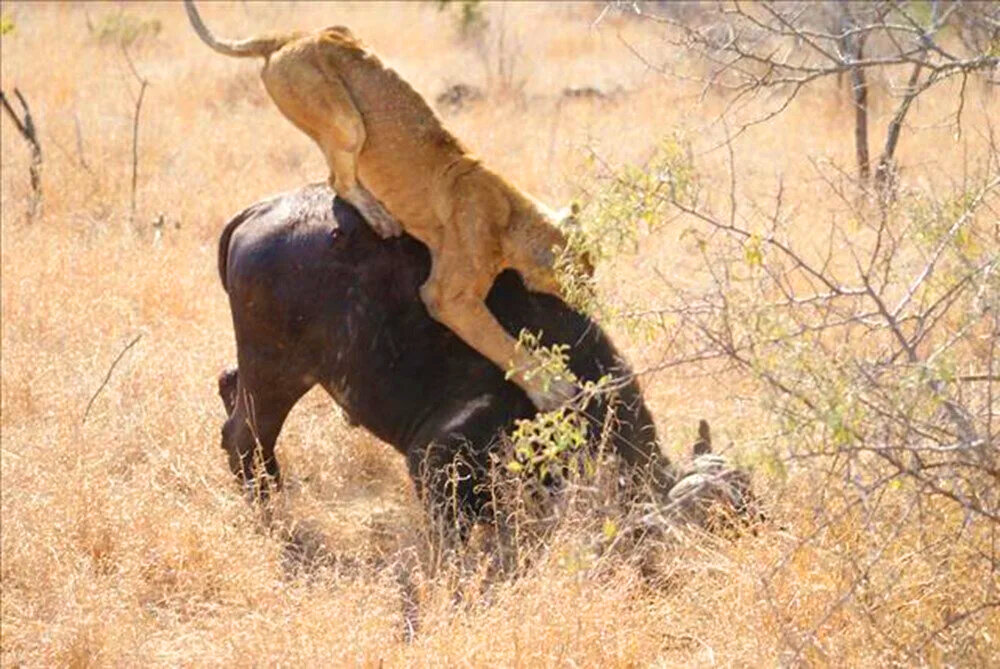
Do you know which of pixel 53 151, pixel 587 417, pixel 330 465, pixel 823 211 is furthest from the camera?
pixel 53 151

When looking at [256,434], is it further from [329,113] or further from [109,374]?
[329,113]

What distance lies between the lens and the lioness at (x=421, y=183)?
5398mm

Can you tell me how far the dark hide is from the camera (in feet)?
17.7

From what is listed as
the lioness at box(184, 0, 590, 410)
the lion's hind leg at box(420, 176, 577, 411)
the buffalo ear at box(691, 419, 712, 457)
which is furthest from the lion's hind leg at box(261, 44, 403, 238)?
the buffalo ear at box(691, 419, 712, 457)

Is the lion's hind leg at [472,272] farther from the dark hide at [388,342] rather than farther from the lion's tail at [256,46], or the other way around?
the lion's tail at [256,46]

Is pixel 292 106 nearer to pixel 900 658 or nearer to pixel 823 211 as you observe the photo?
pixel 900 658

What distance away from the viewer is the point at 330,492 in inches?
247

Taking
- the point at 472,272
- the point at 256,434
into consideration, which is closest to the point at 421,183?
the point at 472,272

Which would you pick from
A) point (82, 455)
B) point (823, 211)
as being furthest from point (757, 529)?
point (823, 211)

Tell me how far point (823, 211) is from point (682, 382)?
2.77m

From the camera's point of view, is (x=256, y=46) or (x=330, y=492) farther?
(x=330, y=492)

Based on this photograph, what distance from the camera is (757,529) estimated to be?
495 cm

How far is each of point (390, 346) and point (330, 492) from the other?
1042mm

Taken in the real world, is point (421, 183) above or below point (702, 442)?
above
